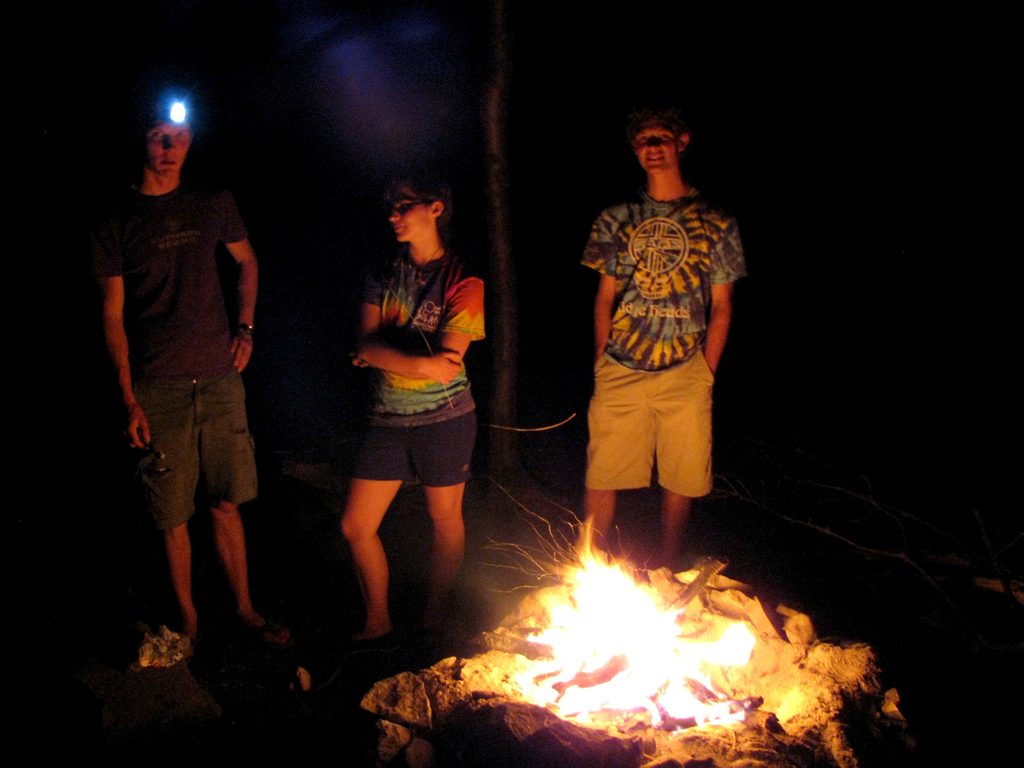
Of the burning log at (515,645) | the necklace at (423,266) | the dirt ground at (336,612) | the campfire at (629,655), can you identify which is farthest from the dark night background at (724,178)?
the burning log at (515,645)

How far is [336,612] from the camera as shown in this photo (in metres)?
4.38

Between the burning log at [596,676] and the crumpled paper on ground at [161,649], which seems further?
the crumpled paper on ground at [161,649]

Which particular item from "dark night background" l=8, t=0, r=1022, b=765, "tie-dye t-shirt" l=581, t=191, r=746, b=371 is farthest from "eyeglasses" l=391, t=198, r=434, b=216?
"dark night background" l=8, t=0, r=1022, b=765

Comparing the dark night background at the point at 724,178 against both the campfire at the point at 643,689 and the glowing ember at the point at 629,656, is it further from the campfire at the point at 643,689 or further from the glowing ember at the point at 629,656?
the glowing ember at the point at 629,656

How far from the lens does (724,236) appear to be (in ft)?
12.4

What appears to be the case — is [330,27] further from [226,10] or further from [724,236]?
[724,236]

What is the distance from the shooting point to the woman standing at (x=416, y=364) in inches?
139

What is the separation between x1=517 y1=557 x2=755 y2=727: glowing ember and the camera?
118 inches

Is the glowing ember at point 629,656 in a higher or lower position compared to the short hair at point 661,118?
lower

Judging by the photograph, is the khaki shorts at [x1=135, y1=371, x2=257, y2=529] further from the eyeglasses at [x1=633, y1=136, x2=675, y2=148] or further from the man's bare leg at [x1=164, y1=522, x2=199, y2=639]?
the eyeglasses at [x1=633, y1=136, x2=675, y2=148]

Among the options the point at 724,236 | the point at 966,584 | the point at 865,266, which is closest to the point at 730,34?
the point at 865,266

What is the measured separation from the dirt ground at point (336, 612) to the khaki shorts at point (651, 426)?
55 cm

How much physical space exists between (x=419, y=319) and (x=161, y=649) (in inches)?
79.9

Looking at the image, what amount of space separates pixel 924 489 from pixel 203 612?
485 cm
